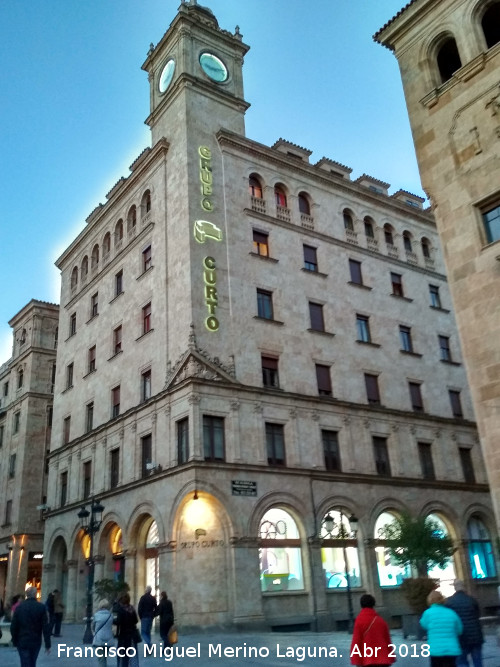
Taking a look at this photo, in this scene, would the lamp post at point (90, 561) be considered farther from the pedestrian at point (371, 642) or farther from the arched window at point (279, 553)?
the pedestrian at point (371, 642)

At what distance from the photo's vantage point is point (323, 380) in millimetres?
31266

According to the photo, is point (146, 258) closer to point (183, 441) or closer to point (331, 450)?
point (183, 441)

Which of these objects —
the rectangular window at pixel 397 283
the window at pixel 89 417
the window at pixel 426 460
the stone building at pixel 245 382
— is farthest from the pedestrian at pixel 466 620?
the rectangular window at pixel 397 283

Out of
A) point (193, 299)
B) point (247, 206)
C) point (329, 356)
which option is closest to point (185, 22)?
point (247, 206)

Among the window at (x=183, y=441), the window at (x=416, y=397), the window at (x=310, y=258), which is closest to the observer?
the window at (x=183, y=441)

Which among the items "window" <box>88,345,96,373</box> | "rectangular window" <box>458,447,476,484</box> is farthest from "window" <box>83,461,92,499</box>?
"rectangular window" <box>458,447,476,484</box>

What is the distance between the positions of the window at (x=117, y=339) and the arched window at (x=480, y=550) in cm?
2114

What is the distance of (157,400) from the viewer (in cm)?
2814

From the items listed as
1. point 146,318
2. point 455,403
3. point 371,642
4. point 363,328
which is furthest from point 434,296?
point 371,642

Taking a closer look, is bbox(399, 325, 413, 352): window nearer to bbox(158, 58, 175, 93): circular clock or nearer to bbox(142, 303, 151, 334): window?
bbox(142, 303, 151, 334): window

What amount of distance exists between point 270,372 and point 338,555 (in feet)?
29.0

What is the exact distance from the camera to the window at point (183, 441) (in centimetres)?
2581

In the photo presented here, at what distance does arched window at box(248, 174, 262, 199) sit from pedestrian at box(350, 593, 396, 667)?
27467 mm

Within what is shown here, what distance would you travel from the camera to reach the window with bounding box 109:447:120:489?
A: 30728 mm
